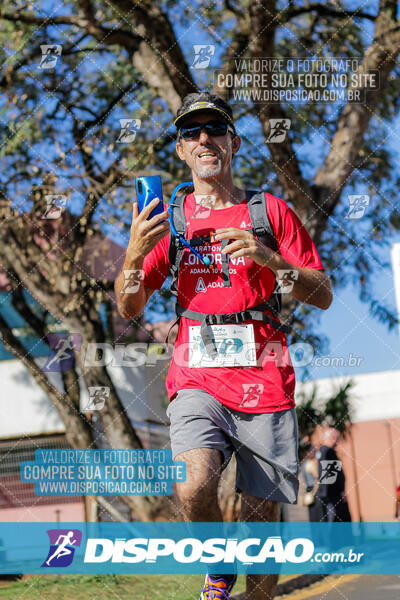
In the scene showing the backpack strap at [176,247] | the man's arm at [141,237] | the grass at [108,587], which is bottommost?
the grass at [108,587]

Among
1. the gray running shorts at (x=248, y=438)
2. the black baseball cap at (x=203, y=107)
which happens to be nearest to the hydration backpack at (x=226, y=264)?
the gray running shorts at (x=248, y=438)

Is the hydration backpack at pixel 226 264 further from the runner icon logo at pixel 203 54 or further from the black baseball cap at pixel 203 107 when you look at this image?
the runner icon logo at pixel 203 54

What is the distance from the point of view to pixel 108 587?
7.20 meters

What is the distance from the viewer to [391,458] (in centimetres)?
2209

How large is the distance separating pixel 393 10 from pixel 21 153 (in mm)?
4606

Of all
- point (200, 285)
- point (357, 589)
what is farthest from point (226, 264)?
point (357, 589)

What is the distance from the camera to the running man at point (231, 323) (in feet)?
9.64

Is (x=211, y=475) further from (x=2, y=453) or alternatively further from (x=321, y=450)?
(x=2, y=453)

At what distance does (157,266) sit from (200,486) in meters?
1.04

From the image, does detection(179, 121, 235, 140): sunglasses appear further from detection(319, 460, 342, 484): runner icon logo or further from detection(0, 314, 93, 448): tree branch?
detection(0, 314, 93, 448): tree branch

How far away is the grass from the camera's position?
258 inches

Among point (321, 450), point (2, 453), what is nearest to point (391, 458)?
point (2, 453)

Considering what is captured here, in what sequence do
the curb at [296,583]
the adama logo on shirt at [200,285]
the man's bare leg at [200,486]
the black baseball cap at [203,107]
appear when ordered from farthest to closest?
the curb at [296,583] → the black baseball cap at [203,107] → the adama logo on shirt at [200,285] → the man's bare leg at [200,486]

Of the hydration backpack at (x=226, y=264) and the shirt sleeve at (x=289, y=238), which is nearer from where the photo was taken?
the hydration backpack at (x=226, y=264)
